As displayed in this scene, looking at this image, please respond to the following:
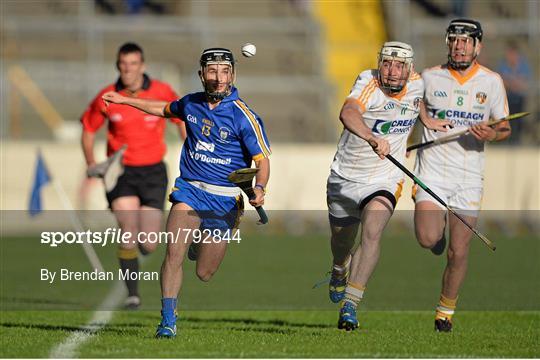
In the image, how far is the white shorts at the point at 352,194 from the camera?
10.8m

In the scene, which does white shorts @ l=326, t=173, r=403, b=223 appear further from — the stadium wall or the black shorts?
the stadium wall

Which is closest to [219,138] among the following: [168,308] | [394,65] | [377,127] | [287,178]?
[168,308]

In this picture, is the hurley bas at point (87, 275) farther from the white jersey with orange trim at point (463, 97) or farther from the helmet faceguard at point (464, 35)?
the helmet faceguard at point (464, 35)

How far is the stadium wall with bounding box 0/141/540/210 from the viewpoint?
2258 centimetres

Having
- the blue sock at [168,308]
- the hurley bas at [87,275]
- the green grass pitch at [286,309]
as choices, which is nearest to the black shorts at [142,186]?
the green grass pitch at [286,309]

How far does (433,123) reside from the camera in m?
10.9

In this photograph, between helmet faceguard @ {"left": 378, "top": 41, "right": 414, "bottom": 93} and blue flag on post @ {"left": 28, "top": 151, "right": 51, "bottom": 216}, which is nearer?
helmet faceguard @ {"left": 378, "top": 41, "right": 414, "bottom": 93}

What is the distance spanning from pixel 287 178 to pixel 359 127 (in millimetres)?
12668

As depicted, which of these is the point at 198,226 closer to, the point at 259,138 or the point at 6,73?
the point at 259,138

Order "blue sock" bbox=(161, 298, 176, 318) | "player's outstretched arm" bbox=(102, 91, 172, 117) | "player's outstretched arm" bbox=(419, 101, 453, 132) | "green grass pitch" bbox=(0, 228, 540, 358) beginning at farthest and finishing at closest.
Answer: "player's outstretched arm" bbox=(419, 101, 453, 132) < "player's outstretched arm" bbox=(102, 91, 172, 117) < "blue sock" bbox=(161, 298, 176, 318) < "green grass pitch" bbox=(0, 228, 540, 358)

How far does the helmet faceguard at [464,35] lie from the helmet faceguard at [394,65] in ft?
1.58

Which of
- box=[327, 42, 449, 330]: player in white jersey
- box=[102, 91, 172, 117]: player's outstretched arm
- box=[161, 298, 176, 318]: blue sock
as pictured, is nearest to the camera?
box=[161, 298, 176, 318]: blue sock

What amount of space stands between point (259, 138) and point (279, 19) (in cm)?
1869

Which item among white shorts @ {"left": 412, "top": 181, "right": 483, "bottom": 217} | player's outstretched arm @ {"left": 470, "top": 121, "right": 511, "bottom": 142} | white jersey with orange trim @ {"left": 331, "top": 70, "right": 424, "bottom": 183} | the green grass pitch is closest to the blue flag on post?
the green grass pitch
